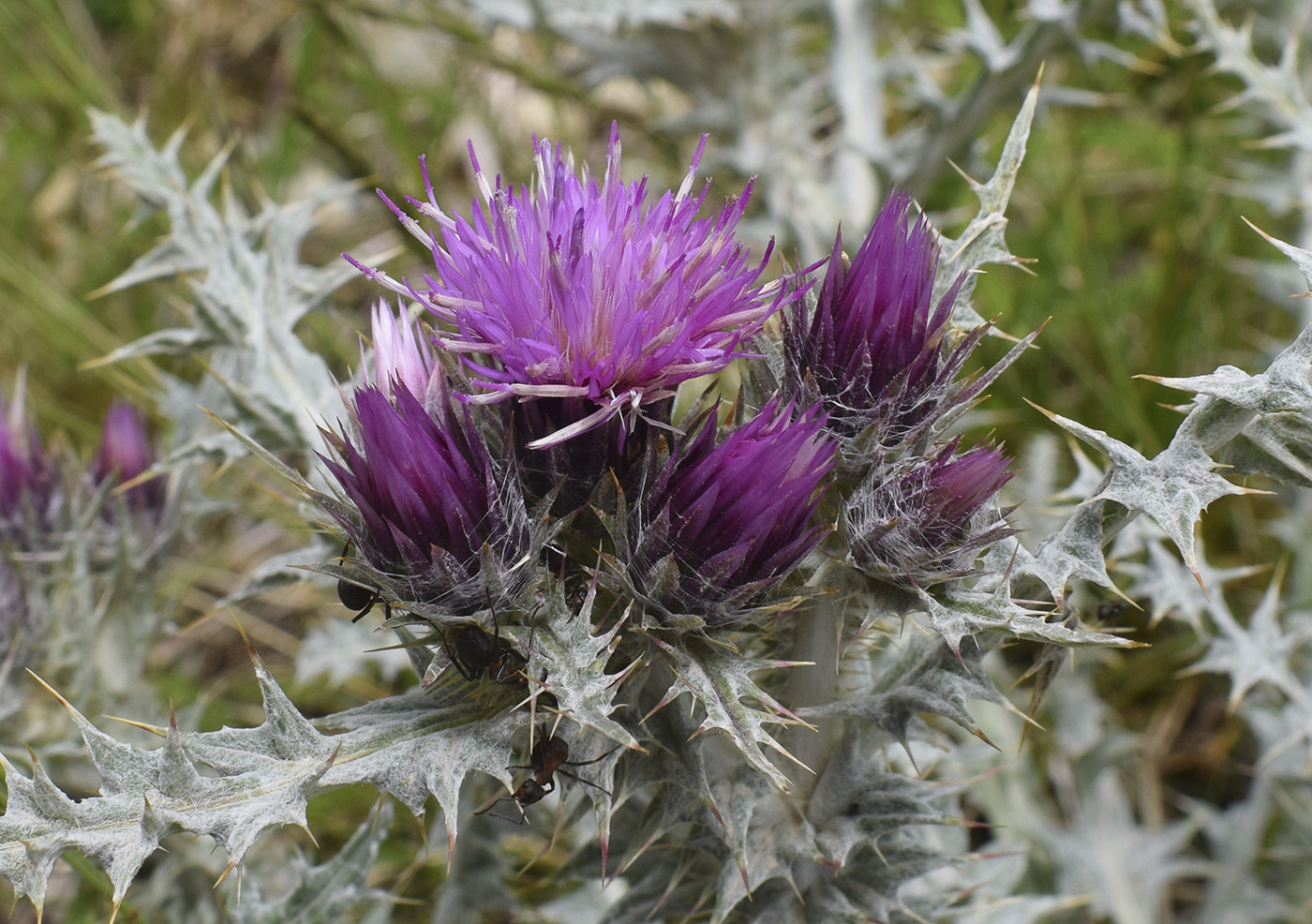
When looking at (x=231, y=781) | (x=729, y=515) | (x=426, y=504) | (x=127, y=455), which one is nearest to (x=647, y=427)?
(x=729, y=515)

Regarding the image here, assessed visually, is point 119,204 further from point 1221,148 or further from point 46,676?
point 1221,148

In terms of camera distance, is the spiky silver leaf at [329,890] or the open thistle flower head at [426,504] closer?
the open thistle flower head at [426,504]

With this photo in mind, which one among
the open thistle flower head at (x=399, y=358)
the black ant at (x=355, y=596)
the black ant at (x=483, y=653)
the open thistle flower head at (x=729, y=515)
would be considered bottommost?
the black ant at (x=483, y=653)

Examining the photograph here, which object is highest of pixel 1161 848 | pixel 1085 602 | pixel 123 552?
pixel 123 552

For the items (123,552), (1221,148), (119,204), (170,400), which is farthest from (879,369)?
(119,204)

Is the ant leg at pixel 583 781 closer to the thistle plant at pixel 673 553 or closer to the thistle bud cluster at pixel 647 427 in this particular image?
the thistle plant at pixel 673 553

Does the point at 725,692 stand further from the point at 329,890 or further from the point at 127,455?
the point at 127,455

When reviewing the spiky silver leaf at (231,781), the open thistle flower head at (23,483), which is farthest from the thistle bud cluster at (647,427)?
the open thistle flower head at (23,483)
